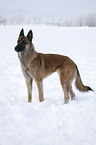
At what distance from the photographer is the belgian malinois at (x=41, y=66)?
15.5ft

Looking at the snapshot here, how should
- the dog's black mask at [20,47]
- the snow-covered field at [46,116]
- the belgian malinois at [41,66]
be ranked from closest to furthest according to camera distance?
the snow-covered field at [46,116] < the dog's black mask at [20,47] < the belgian malinois at [41,66]

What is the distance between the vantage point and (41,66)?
4.96 meters

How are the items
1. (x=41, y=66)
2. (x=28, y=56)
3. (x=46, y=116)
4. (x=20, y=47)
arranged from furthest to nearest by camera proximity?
(x=41, y=66) → (x=28, y=56) → (x=20, y=47) → (x=46, y=116)

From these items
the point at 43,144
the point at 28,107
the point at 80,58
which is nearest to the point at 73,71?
the point at 28,107

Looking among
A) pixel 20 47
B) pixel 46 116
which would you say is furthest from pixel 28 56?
pixel 46 116

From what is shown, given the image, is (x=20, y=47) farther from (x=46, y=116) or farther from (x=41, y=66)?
(x=46, y=116)

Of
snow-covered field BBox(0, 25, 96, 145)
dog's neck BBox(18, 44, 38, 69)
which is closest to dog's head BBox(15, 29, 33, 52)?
dog's neck BBox(18, 44, 38, 69)

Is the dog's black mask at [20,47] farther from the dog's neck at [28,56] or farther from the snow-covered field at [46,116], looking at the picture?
the snow-covered field at [46,116]

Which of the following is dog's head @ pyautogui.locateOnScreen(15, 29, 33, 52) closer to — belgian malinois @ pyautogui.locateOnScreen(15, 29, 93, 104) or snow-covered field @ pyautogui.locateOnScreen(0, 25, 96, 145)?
belgian malinois @ pyautogui.locateOnScreen(15, 29, 93, 104)

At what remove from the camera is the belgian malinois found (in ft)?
15.5

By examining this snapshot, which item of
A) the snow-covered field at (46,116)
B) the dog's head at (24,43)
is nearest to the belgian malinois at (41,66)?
the dog's head at (24,43)

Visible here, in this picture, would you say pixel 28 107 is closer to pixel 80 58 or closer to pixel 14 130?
pixel 14 130

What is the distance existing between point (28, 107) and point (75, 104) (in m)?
1.35

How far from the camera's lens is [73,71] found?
505 cm
